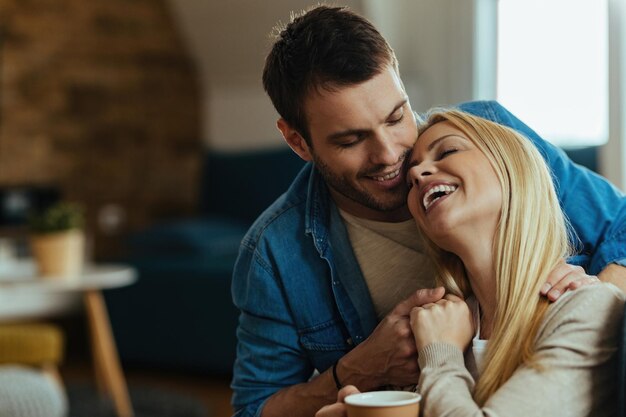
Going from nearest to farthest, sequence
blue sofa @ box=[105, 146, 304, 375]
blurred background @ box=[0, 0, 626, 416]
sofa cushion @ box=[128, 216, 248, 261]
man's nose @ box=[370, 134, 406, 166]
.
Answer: man's nose @ box=[370, 134, 406, 166] → blurred background @ box=[0, 0, 626, 416] → blue sofa @ box=[105, 146, 304, 375] → sofa cushion @ box=[128, 216, 248, 261]

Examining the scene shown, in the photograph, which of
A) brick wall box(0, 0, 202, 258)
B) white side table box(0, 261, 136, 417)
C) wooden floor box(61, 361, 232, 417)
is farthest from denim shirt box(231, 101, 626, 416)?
brick wall box(0, 0, 202, 258)

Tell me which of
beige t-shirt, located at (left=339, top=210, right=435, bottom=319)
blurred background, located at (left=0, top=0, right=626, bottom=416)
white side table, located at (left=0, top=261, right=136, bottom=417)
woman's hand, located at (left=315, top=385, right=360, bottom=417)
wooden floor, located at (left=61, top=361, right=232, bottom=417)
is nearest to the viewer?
woman's hand, located at (left=315, top=385, right=360, bottom=417)

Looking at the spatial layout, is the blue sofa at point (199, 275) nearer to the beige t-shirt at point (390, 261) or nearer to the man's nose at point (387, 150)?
the beige t-shirt at point (390, 261)

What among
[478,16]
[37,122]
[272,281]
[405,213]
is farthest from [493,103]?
[37,122]

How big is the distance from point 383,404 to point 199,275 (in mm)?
3531

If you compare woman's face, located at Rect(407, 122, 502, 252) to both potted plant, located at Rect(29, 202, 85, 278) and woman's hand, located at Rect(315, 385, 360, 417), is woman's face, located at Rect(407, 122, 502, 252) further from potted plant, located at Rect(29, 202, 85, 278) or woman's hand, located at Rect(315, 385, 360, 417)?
potted plant, located at Rect(29, 202, 85, 278)

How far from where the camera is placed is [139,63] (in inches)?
246

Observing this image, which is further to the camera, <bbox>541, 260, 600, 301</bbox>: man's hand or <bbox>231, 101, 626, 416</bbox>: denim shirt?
<bbox>231, 101, 626, 416</bbox>: denim shirt

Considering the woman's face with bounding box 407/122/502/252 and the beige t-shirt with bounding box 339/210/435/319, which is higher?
the woman's face with bounding box 407/122/502/252

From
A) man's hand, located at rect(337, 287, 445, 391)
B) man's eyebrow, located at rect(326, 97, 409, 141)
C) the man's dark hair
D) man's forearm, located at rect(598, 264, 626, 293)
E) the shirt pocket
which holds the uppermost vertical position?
the man's dark hair

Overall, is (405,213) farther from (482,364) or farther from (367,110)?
(482,364)

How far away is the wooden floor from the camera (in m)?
4.22

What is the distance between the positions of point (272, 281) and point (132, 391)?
9.80 feet

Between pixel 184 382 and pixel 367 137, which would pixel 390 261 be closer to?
pixel 367 137
